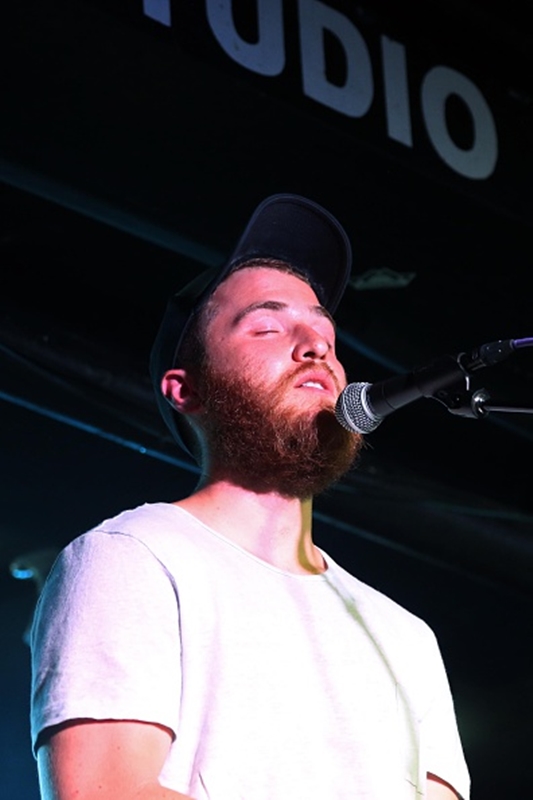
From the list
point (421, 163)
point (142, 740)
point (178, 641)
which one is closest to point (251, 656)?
point (178, 641)

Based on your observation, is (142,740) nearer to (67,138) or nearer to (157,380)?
(157,380)

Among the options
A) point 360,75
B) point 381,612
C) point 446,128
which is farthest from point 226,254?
point 381,612

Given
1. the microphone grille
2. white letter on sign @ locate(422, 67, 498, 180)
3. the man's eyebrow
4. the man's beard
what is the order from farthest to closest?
white letter on sign @ locate(422, 67, 498, 180), the man's eyebrow, the man's beard, the microphone grille

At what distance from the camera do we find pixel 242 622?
1.74 meters

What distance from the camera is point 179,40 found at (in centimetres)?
263

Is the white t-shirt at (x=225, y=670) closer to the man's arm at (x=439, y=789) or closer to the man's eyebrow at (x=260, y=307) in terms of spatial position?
the man's arm at (x=439, y=789)

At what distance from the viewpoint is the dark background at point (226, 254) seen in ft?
8.56

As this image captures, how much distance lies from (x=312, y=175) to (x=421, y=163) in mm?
295

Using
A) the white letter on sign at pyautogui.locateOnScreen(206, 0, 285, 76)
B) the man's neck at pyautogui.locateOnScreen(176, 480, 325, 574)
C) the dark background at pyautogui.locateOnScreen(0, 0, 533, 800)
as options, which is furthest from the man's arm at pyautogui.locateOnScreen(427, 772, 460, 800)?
the white letter on sign at pyautogui.locateOnScreen(206, 0, 285, 76)

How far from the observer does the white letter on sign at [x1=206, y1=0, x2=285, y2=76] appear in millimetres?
2738

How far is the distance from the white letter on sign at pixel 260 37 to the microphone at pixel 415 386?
128 centimetres

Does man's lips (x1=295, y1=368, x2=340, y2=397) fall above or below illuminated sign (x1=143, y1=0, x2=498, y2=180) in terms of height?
below

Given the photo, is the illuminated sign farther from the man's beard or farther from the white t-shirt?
the white t-shirt

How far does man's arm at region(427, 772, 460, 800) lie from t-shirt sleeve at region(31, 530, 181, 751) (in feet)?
1.75
